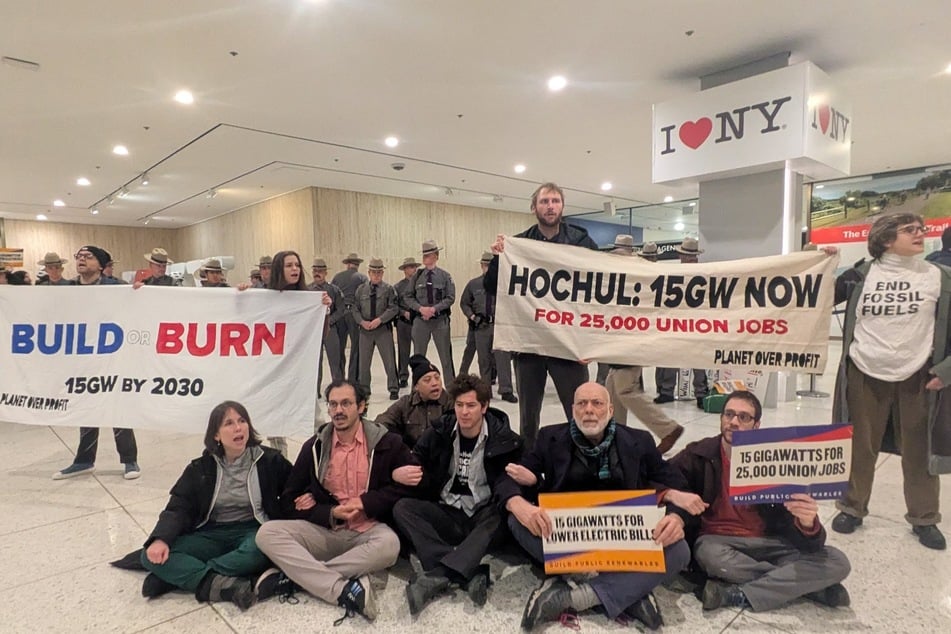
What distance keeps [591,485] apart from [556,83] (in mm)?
4230

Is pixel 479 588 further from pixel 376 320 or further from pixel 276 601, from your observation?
pixel 376 320

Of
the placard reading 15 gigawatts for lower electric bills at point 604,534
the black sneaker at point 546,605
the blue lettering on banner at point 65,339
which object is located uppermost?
the blue lettering on banner at point 65,339

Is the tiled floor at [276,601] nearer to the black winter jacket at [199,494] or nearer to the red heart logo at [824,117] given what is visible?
the black winter jacket at [199,494]

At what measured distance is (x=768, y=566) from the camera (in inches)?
78.4

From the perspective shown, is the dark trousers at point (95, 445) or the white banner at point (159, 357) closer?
the white banner at point (159, 357)

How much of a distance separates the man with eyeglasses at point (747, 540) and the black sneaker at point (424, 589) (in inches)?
39.9

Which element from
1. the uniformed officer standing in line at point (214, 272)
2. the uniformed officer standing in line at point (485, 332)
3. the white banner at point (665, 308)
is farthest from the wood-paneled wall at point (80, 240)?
the white banner at point (665, 308)

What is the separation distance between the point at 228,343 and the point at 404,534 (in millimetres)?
1636

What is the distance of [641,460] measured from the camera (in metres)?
2.16

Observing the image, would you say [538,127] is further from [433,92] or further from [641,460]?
[641,460]

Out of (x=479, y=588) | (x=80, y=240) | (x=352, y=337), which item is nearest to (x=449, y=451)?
(x=479, y=588)

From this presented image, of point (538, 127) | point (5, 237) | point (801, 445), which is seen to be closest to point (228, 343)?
point (801, 445)

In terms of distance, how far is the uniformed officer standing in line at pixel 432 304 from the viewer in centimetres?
571

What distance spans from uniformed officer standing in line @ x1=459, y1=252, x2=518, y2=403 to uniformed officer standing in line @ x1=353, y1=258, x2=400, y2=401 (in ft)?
2.96
